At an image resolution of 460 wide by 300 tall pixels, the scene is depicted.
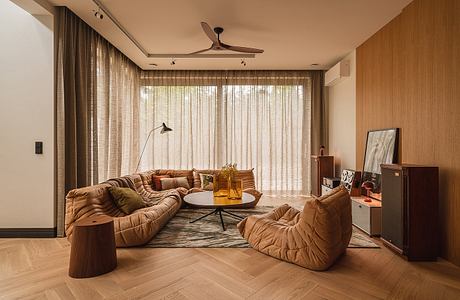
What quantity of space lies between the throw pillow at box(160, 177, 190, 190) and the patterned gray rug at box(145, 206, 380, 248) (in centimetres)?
92

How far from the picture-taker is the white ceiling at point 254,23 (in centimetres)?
314

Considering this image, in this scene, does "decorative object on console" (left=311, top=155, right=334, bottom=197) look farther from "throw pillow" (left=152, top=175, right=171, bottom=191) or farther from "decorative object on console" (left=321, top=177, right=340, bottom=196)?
"throw pillow" (left=152, top=175, right=171, bottom=191)

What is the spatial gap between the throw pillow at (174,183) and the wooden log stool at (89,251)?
249 cm

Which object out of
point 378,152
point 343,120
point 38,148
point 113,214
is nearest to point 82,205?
point 113,214

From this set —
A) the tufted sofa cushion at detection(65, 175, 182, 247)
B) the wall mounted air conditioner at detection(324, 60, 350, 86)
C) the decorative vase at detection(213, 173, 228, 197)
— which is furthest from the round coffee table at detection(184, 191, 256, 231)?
the wall mounted air conditioner at detection(324, 60, 350, 86)

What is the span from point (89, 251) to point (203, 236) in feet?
4.33

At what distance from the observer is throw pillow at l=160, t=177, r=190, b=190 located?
4.82 metres

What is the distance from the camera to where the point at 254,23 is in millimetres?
3637

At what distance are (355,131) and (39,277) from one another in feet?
15.4

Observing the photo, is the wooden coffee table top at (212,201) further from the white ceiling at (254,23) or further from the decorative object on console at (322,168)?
the white ceiling at (254,23)

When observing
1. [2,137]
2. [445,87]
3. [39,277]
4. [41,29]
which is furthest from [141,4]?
[445,87]

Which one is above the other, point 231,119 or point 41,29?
point 41,29

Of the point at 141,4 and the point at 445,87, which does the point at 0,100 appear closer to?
the point at 141,4

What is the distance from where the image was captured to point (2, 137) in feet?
10.4
